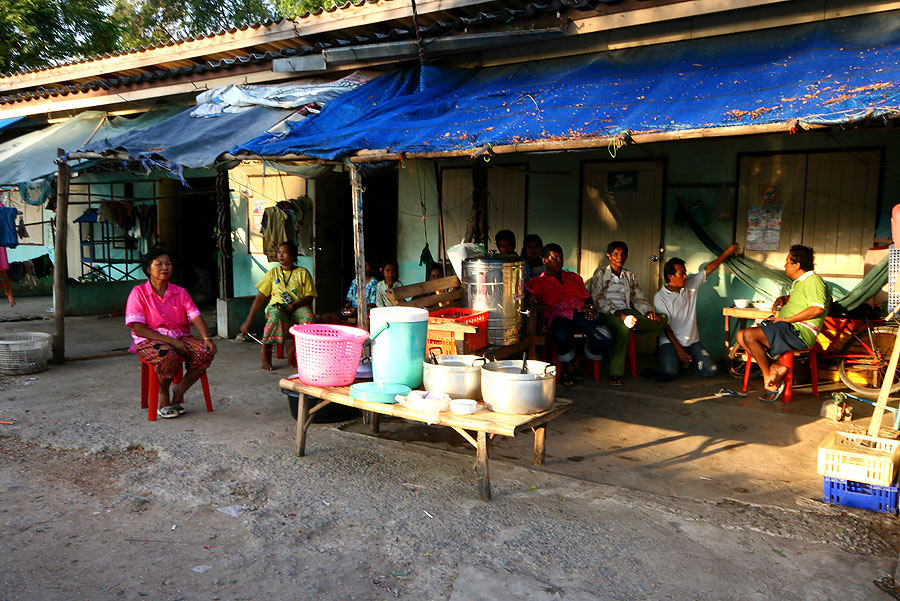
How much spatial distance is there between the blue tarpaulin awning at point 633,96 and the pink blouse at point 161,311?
60.4 inches

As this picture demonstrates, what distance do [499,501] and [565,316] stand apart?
3143mm

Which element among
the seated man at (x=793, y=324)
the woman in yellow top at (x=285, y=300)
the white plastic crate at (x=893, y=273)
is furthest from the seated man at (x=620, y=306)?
the woman in yellow top at (x=285, y=300)

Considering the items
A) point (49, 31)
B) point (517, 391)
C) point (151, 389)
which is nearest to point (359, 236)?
point (151, 389)

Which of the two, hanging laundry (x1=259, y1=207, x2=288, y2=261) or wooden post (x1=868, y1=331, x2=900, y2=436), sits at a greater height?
hanging laundry (x1=259, y1=207, x2=288, y2=261)

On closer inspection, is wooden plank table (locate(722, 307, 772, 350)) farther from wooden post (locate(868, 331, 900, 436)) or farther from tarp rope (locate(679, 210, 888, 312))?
wooden post (locate(868, 331, 900, 436))

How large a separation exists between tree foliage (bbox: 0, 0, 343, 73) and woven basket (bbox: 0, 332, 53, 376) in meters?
9.92

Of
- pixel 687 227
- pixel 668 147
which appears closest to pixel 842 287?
pixel 687 227

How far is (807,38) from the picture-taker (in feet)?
18.5

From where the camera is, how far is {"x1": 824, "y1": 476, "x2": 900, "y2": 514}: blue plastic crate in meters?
3.88

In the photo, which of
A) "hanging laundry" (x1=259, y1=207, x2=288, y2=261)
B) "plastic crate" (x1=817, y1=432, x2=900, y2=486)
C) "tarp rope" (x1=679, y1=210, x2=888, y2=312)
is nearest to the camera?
"plastic crate" (x1=817, y1=432, x2=900, y2=486)

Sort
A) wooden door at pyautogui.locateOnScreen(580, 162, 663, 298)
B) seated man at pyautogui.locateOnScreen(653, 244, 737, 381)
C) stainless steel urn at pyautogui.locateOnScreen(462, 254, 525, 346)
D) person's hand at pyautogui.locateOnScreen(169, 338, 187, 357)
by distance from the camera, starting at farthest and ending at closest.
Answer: wooden door at pyautogui.locateOnScreen(580, 162, 663, 298)
seated man at pyautogui.locateOnScreen(653, 244, 737, 381)
stainless steel urn at pyautogui.locateOnScreen(462, 254, 525, 346)
person's hand at pyautogui.locateOnScreen(169, 338, 187, 357)

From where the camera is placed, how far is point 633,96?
547cm

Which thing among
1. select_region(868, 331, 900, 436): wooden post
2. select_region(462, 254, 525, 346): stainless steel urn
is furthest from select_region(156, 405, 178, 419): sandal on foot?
select_region(868, 331, 900, 436): wooden post

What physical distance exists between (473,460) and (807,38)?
174 inches
